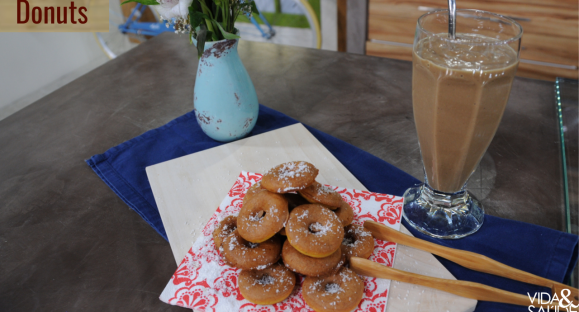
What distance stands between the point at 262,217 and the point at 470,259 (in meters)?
0.37

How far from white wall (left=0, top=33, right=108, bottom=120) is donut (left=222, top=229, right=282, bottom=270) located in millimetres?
3563

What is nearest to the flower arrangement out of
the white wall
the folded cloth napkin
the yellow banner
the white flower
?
the white flower

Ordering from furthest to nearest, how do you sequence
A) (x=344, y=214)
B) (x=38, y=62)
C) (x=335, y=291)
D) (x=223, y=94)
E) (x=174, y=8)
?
(x=38, y=62)
(x=223, y=94)
(x=174, y=8)
(x=344, y=214)
(x=335, y=291)

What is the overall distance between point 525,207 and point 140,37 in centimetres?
412

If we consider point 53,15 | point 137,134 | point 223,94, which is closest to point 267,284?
point 223,94

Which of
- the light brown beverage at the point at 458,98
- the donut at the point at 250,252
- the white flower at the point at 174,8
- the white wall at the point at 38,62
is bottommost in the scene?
the white wall at the point at 38,62

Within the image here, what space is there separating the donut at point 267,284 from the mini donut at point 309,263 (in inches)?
0.8

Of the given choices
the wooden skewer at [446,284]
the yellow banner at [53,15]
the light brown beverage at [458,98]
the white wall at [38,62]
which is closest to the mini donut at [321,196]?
the wooden skewer at [446,284]

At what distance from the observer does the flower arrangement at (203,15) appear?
2.86 ft

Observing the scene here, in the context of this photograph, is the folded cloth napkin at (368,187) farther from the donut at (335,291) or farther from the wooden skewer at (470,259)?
the donut at (335,291)

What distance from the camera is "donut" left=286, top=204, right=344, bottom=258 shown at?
64 centimetres

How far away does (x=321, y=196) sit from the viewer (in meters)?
0.73

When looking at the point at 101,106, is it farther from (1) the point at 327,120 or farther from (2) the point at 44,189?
(1) the point at 327,120

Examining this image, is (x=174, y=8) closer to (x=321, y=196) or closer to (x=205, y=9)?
(x=205, y=9)
